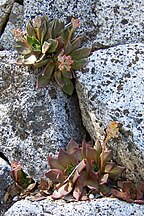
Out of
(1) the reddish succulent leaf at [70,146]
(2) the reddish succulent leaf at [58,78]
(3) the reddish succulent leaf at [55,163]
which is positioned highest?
(2) the reddish succulent leaf at [58,78]

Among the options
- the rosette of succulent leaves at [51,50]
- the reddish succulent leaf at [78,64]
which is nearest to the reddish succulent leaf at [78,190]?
the rosette of succulent leaves at [51,50]

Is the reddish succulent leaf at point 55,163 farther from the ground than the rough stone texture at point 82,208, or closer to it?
farther from the ground

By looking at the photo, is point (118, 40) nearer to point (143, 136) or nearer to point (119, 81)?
point (119, 81)

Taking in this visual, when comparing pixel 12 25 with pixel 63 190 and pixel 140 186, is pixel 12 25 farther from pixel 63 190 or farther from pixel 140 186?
pixel 140 186

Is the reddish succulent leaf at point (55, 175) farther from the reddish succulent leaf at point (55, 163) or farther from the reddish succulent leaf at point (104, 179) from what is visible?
the reddish succulent leaf at point (104, 179)

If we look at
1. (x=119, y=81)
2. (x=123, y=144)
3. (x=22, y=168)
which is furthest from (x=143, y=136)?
(x=22, y=168)

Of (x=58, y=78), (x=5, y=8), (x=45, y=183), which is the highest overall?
(x=5, y=8)

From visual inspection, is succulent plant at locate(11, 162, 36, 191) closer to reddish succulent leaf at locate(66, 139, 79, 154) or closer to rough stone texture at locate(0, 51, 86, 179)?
rough stone texture at locate(0, 51, 86, 179)

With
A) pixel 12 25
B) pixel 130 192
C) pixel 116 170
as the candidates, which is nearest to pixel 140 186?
pixel 130 192
